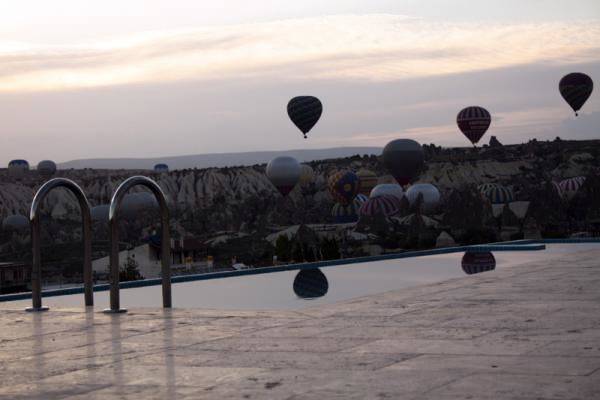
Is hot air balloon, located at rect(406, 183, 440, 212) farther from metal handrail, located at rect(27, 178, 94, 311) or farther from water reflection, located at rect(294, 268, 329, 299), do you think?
metal handrail, located at rect(27, 178, 94, 311)

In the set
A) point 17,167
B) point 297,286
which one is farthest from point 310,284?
point 17,167

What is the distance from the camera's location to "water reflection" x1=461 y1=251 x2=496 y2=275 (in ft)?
53.4

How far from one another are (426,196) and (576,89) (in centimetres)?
2464

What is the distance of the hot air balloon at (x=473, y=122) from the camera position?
267 ft

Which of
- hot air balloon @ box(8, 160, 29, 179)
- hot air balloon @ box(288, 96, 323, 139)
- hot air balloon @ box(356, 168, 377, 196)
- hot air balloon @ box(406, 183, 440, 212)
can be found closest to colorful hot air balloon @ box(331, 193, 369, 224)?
hot air balloon @ box(406, 183, 440, 212)

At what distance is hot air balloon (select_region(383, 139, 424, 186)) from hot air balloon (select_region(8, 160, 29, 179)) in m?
105

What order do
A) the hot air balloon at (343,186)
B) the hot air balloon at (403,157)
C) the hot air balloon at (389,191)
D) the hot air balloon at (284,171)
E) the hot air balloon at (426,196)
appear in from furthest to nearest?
the hot air balloon at (426,196), the hot air balloon at (389,191), the hot air balloon at (343,186), the hot air balloon at (284,171), the hot air balloon at (403,157)

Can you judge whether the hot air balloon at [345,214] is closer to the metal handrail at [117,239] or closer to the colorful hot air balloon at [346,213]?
the colorful hot air balloon at [346,213]

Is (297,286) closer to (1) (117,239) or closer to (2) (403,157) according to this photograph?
(1) (117,239)

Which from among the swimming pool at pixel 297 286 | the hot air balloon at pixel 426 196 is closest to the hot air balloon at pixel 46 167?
the hot air balloon at pixel 426 196

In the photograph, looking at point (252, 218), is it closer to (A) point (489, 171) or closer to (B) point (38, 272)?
(A) point (489, 171)

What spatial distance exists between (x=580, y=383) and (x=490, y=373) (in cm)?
58

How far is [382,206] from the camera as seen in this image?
283 ft

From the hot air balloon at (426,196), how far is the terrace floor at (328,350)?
279 feet
